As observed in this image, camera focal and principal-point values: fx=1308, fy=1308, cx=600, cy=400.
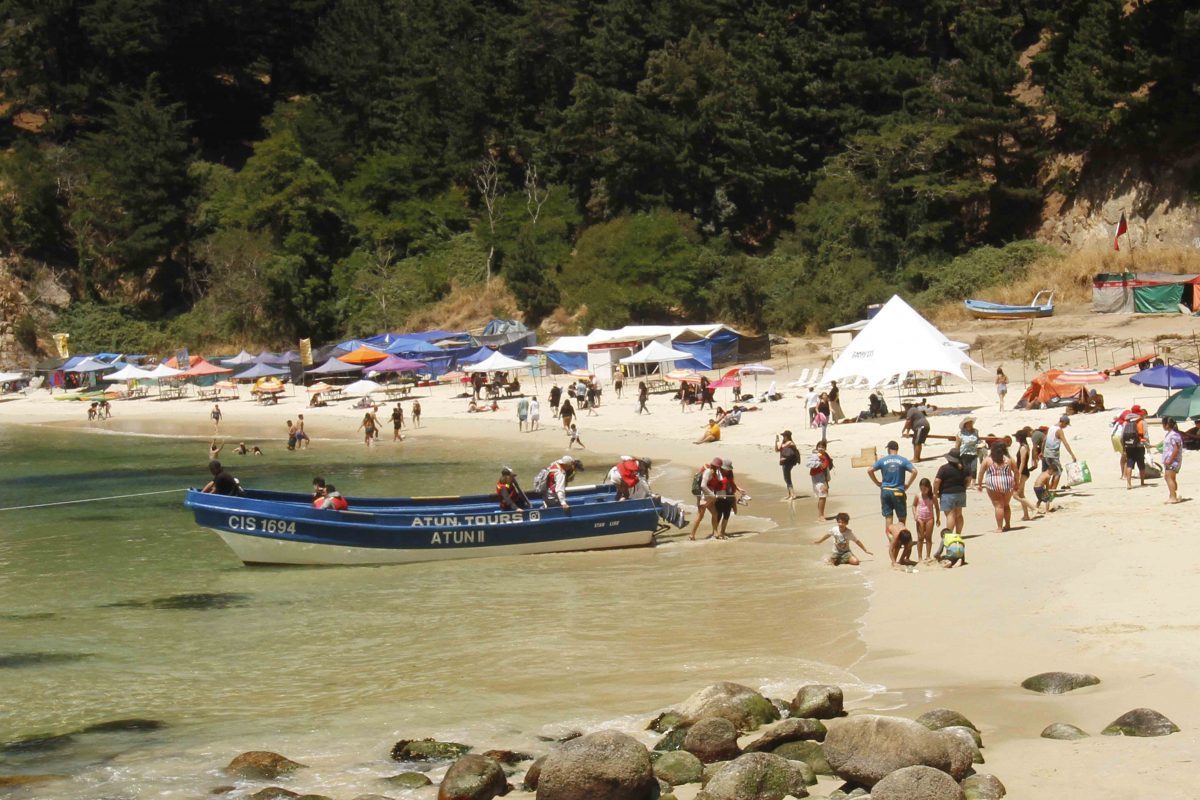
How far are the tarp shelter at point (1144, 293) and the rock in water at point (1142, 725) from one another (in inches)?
1442

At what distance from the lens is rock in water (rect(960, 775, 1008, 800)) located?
8734 mm

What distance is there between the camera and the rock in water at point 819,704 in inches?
432

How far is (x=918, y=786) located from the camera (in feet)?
27.7

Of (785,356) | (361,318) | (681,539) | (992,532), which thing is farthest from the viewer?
(361,318)

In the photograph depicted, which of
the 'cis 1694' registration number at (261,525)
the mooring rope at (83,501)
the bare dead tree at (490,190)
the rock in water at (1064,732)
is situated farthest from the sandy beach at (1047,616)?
the bare dead tree at (490,190)

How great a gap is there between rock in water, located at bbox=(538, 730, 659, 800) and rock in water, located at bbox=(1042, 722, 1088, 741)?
305 cm

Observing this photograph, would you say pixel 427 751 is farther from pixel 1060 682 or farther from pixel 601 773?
pixel 1060 682

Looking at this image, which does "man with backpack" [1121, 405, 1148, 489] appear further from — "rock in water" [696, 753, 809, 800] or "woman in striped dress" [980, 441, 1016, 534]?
"rock in water" [696, 753, 809, 800]

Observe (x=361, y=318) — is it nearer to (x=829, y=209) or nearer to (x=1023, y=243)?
(x=829, y=209)

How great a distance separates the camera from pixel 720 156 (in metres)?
64.3

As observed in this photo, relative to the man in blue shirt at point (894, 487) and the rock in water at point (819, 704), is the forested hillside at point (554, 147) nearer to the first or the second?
the man in blue shirt at point (894, 487)

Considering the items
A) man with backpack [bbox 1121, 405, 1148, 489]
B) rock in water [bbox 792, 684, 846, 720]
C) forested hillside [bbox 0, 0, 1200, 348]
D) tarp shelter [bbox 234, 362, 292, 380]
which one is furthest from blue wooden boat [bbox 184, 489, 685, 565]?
tarp shelter [bbox 234, 362, 292, 380]

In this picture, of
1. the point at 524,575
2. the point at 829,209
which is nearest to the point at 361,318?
the point at 829,209

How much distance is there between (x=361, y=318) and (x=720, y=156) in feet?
69.3
